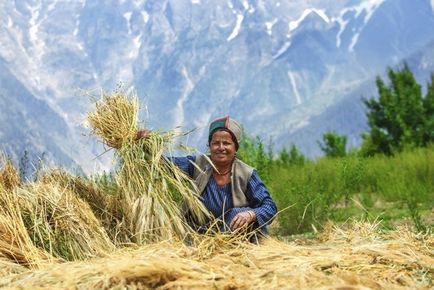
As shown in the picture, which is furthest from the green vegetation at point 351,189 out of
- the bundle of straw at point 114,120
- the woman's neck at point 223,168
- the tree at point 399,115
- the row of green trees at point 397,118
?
the row of green trees at point 397,118

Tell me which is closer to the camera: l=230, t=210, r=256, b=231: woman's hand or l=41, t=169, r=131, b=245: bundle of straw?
l=230, t=210, r=256, b=231: woman's hand

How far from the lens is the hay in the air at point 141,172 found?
5273 mm

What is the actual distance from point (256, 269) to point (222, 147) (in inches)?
94.7

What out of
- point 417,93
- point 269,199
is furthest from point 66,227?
point 417,93

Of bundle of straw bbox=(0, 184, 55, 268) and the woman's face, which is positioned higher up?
the woman's face

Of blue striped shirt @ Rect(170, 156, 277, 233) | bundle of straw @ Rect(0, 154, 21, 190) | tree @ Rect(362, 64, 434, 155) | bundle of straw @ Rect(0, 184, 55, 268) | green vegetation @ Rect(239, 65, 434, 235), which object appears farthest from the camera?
tree @ Rect(362, 64, 434, 155)

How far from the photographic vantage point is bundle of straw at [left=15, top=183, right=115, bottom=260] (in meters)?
4.66

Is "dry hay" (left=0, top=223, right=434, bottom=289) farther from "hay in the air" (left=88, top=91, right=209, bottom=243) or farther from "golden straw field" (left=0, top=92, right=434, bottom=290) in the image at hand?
"hay in the air" (left=88, top=91, right=209, bottom=243)

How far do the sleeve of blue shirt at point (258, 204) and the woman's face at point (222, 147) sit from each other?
24 centimetres

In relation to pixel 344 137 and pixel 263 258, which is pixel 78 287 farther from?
pixel 344 137

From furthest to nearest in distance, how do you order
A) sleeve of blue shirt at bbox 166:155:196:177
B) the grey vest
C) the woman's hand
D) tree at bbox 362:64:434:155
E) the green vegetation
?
tree at bbox 362:64:434:155 → the green vegetation → sleeve of blue shirt at bbox 166:155:196:177 → the grey vest → the woman's hand

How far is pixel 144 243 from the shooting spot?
4816mm

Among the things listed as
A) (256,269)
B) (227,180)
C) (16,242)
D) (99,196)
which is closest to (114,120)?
(99,196)

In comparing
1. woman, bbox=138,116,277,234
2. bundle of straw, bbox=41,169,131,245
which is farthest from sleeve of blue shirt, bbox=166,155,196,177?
bundle of straw, bbox=41,169,131,245
